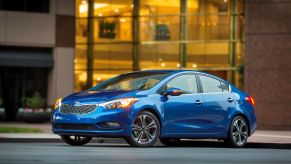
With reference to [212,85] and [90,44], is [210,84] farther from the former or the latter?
[90,44]

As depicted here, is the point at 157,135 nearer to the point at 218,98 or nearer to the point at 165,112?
the point at 165,112

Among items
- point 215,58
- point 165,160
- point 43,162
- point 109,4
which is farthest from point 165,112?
point 109,4

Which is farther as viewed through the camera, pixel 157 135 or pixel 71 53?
pixel 71 53

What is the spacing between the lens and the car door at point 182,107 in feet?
48.8

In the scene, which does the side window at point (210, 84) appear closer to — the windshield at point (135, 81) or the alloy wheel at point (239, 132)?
the alloy wheel at point (239, 132)

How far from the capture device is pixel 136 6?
35000 mm

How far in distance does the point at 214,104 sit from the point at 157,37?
1889 cm

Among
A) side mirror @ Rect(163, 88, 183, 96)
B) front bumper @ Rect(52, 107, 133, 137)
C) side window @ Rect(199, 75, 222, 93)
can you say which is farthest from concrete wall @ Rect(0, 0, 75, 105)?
front bumper @ Rect(52, 107, 133, 137)

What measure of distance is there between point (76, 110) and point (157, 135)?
61.3 inches

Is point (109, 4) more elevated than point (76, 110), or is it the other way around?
point (109, 4)

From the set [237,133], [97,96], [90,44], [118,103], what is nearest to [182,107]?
[118,103]

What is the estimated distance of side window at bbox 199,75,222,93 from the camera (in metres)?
15.9

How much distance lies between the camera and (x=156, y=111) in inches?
575

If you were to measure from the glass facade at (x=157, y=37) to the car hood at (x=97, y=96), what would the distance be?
18.5 meters
